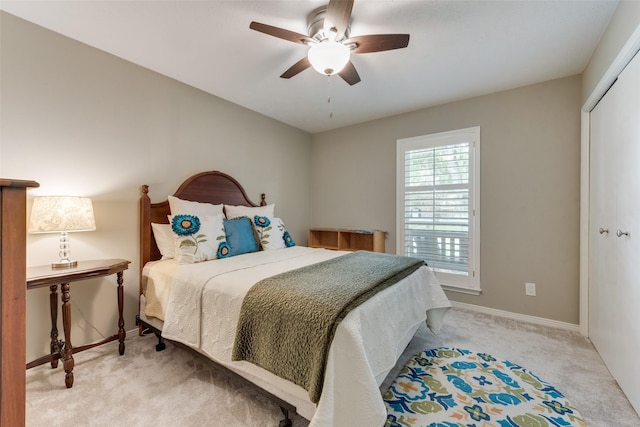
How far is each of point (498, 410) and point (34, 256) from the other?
3.19 meters

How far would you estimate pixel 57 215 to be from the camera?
1770 mm

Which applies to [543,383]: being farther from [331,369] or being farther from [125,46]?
Result: [125,46]

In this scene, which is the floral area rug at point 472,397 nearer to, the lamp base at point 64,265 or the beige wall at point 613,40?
A: the beige wall at point 613,40

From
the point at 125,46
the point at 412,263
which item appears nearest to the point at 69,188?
the point at 125,46

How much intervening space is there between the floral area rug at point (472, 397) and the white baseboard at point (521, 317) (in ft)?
3.46

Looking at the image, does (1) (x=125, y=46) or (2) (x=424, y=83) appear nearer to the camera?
(1) (x=125, y=46)

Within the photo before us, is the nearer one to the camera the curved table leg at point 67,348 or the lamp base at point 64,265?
the curved table leg at point 67,348

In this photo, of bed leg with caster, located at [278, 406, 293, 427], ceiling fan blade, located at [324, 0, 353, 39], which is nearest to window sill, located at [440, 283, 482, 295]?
bed leg with caster, located at [278, 406, 293, 427]

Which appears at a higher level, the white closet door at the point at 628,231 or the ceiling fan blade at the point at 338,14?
the ceiling fan blade at the point at 338,14

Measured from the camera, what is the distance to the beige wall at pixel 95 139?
1880mm

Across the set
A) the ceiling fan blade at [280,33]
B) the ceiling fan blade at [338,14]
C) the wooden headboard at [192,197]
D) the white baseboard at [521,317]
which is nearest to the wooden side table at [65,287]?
the wooden headboard at [192,197]

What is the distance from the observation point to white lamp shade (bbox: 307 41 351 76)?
1.62 metres

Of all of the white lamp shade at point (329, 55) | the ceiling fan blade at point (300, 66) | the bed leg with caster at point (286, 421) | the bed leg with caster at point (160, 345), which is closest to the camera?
the bed leg with caster at point (286, 421)

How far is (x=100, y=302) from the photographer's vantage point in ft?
7.33
